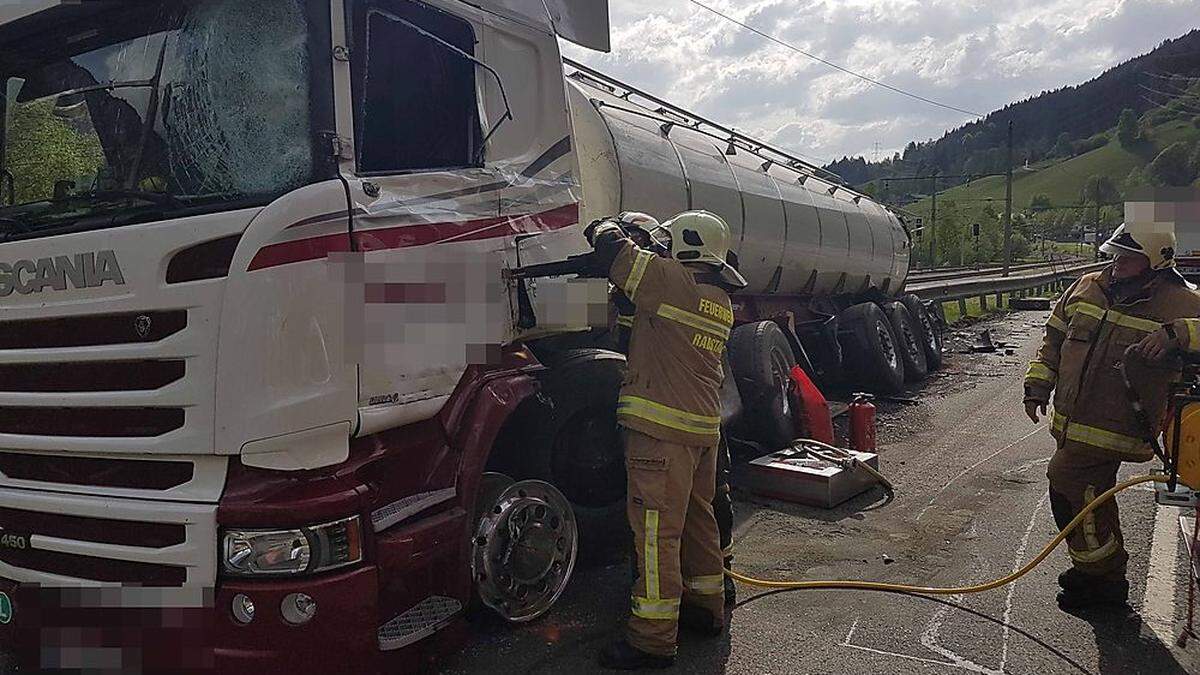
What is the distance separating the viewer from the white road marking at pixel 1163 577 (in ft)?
12.8

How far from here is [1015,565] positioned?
15.5 feet

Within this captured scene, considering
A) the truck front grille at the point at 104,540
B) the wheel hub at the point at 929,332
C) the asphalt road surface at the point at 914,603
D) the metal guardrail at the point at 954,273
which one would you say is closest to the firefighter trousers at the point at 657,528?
the asphalt road surface at the point at 914,603

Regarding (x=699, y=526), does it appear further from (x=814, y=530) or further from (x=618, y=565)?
(x=814, y=530)

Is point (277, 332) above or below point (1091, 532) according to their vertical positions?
above

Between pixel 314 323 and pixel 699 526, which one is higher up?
pixel 314 323

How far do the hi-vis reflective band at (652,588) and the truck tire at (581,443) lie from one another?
0.53 m

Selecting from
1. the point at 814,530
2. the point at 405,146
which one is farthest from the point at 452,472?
the point at 814,530

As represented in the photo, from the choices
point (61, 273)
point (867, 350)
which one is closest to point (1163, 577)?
point (61, 273)

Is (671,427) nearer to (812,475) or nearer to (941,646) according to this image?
(941,646)

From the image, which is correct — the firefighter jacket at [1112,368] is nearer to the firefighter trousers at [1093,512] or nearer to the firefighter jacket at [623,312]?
the firefighter trousers at [1093,512]

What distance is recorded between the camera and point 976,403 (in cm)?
982

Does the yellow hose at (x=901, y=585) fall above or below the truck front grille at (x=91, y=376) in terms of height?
below

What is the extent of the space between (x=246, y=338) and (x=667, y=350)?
170 cm

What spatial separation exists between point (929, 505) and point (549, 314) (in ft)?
11.6
